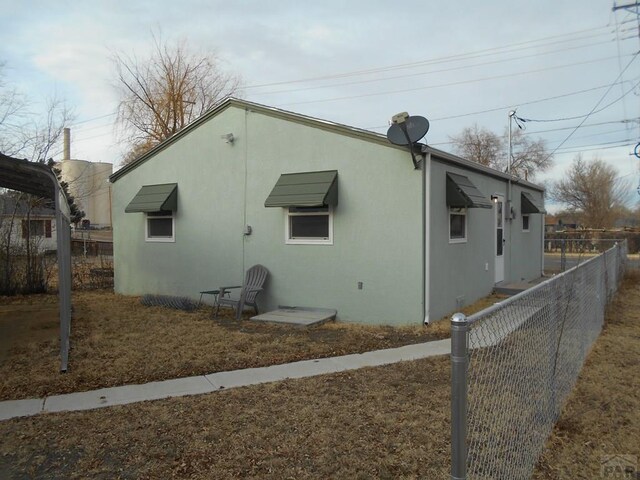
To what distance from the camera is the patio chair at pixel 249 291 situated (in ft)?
28.8

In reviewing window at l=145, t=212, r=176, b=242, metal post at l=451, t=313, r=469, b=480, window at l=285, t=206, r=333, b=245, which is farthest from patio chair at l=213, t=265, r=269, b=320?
metal post at l=451, t=313, r=469, b=480

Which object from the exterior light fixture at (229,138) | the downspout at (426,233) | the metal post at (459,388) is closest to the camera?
the metal post at (459,388)

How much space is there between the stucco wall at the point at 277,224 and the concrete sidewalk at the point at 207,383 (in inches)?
71.9

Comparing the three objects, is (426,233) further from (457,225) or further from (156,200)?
(156,200)

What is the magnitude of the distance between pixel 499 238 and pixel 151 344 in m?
8.41

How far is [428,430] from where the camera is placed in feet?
12.4

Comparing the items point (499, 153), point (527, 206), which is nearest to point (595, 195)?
point (499, 153)

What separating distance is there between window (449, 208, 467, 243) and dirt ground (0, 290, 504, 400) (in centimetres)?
147

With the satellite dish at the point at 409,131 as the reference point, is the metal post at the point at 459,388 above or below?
below

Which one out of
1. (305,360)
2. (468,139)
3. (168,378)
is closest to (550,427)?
(305,360)

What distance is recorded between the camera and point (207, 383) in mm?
5078

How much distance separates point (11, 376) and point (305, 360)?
3258 mm

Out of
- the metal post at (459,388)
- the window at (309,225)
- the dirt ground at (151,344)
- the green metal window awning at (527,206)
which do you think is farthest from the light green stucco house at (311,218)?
the metal post at (459,388)

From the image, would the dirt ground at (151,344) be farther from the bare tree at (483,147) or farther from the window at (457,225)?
the bare tree at (483,147)
